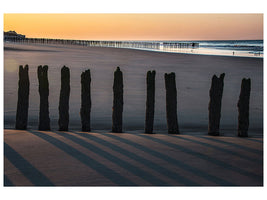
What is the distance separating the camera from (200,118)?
8844 millimetres

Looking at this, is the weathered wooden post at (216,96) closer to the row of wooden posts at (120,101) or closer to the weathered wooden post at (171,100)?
the row of wooden posts at (120,101)

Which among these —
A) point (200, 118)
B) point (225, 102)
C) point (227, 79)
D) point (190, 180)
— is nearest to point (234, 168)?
point (190, 180)

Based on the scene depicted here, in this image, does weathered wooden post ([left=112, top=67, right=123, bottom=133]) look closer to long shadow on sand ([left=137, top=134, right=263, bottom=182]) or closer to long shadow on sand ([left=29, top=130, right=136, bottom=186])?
long shadow on sand ([left=137, top=134, right=263, bottom=182])

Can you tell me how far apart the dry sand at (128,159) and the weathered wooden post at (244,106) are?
26 cm

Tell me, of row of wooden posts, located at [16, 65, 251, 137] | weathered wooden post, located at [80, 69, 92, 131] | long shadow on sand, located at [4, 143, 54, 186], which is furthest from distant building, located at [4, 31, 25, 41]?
long shadow on sand, located at [4, 143, 54, 186]

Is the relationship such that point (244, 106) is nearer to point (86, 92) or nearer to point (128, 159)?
point (128, 159)

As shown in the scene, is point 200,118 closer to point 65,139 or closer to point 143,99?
point 143,99

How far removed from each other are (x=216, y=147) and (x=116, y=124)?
211 centimetres

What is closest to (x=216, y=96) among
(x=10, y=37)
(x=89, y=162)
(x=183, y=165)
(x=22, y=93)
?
(x=183, y=165)

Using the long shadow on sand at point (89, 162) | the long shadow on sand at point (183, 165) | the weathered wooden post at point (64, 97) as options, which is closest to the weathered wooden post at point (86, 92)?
the weathered wooden post at point (64, 97)

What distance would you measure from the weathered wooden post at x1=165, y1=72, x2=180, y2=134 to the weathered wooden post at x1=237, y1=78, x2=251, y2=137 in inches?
51.9

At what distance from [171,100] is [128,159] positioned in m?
1.97

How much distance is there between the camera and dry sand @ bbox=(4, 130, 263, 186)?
429 centimetres

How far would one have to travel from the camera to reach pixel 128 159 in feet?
16.4
